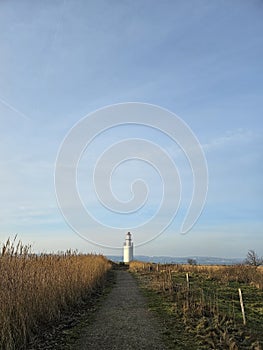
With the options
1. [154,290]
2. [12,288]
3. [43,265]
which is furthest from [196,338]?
[154,290]

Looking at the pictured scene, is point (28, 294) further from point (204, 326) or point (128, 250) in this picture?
point (128, 250)

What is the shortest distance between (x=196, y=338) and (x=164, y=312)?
3.00m

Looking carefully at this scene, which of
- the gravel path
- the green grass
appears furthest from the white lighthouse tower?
the gravel path

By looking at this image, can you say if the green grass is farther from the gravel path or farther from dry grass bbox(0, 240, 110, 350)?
dry grass bbox(0, 240, 110, 350)

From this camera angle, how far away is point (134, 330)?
Result: 813 cm

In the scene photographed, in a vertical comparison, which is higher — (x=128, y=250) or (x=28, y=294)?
(x=128, y=250)

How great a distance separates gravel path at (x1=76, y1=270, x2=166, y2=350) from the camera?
6.96 metres

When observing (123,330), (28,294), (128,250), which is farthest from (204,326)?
(128,250)

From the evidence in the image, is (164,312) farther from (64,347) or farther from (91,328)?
(64,347)

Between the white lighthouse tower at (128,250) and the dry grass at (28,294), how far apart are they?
42505 mm

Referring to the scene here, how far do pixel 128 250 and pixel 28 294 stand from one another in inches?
1838

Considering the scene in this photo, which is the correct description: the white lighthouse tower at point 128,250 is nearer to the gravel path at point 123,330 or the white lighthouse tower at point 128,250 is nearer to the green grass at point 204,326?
the green grass at point 204,326

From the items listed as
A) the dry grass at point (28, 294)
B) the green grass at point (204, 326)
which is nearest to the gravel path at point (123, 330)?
the green grass at point (204, 326)

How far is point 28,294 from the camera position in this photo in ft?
25.5
